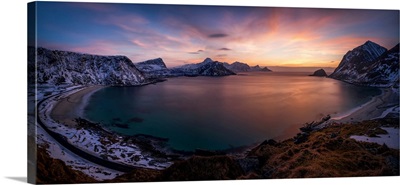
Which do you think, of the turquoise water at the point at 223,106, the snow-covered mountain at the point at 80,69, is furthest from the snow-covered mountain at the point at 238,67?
the snow-covered mountain at the point at 80,69

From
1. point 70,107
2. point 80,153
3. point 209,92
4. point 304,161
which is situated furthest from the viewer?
point 209,92

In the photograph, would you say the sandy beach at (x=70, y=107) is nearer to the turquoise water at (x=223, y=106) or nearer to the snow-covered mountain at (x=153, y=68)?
the turquoise water at (x=223, y=106)

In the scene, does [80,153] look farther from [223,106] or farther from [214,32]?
[214,32]

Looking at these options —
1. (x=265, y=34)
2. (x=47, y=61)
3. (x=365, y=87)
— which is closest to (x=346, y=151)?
(x=365, y=87)

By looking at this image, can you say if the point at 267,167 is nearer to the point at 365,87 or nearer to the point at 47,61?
the point at 365,87

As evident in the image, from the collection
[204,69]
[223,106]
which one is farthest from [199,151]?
[204,69]

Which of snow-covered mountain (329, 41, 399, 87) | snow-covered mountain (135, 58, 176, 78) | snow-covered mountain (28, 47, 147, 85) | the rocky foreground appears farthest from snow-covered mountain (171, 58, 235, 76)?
snow-covered mountain (329, 41, 399, 87)
